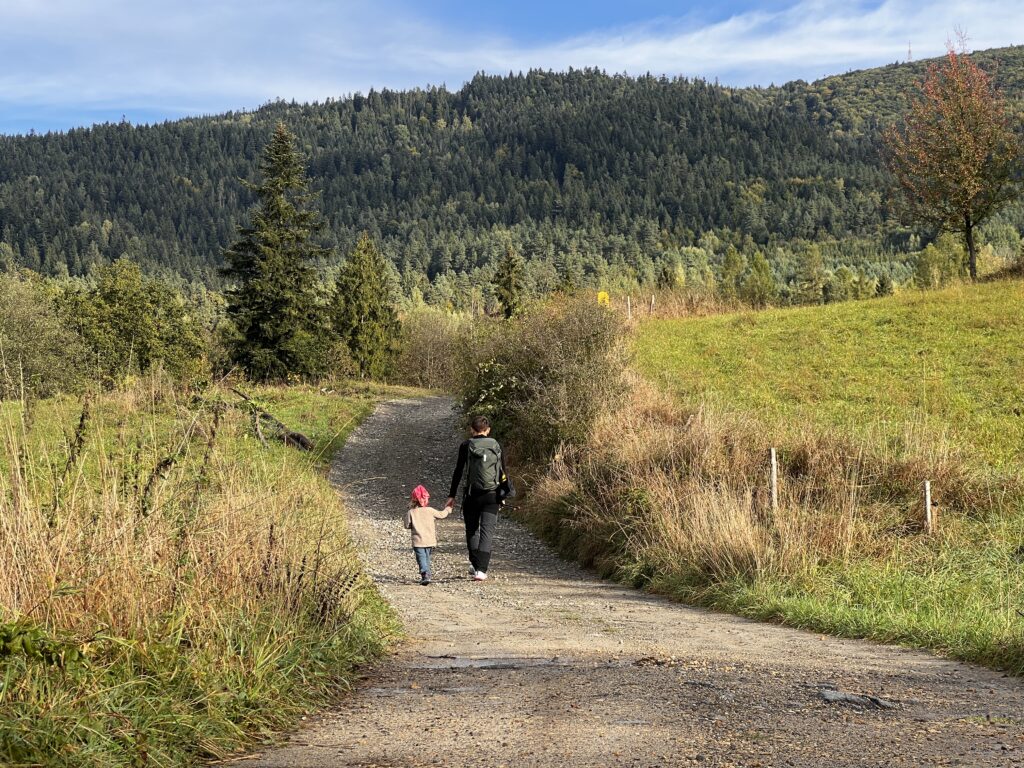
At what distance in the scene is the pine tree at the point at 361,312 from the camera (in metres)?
60.2

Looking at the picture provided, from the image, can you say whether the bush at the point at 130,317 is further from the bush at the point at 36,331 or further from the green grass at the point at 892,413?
the green grass at the point at 892,413

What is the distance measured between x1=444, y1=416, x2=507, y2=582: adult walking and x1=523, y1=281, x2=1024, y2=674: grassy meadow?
183 centimetres

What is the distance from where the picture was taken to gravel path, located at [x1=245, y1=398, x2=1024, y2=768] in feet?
12.2

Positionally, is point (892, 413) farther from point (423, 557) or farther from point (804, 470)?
point (423, 557)

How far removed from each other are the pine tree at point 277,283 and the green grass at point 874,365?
62.9ft

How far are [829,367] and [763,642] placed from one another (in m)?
15.8

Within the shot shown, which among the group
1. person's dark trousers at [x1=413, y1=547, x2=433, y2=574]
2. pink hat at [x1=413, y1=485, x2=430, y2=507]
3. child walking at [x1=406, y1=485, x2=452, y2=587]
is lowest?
person's dark trousers at [x1=413, y1=547, x2=433, y2=574]

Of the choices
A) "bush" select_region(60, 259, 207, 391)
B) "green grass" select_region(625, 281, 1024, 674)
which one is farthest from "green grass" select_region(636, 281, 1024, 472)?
"bush" select_region(60, 259, 207, 391)

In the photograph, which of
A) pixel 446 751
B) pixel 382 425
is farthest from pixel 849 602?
pixel 382 425

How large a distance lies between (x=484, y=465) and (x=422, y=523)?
3.45 feet

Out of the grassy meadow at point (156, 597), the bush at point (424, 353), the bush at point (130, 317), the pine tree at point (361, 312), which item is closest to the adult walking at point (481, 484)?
the grassy meadow at point (156, 597)

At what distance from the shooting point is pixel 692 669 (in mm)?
5391

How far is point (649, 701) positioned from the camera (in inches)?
179

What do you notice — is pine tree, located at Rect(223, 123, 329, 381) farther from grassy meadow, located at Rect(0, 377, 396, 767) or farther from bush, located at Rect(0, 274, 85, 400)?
grassy meadow, located at Rect(0, 377, 396, 767)
